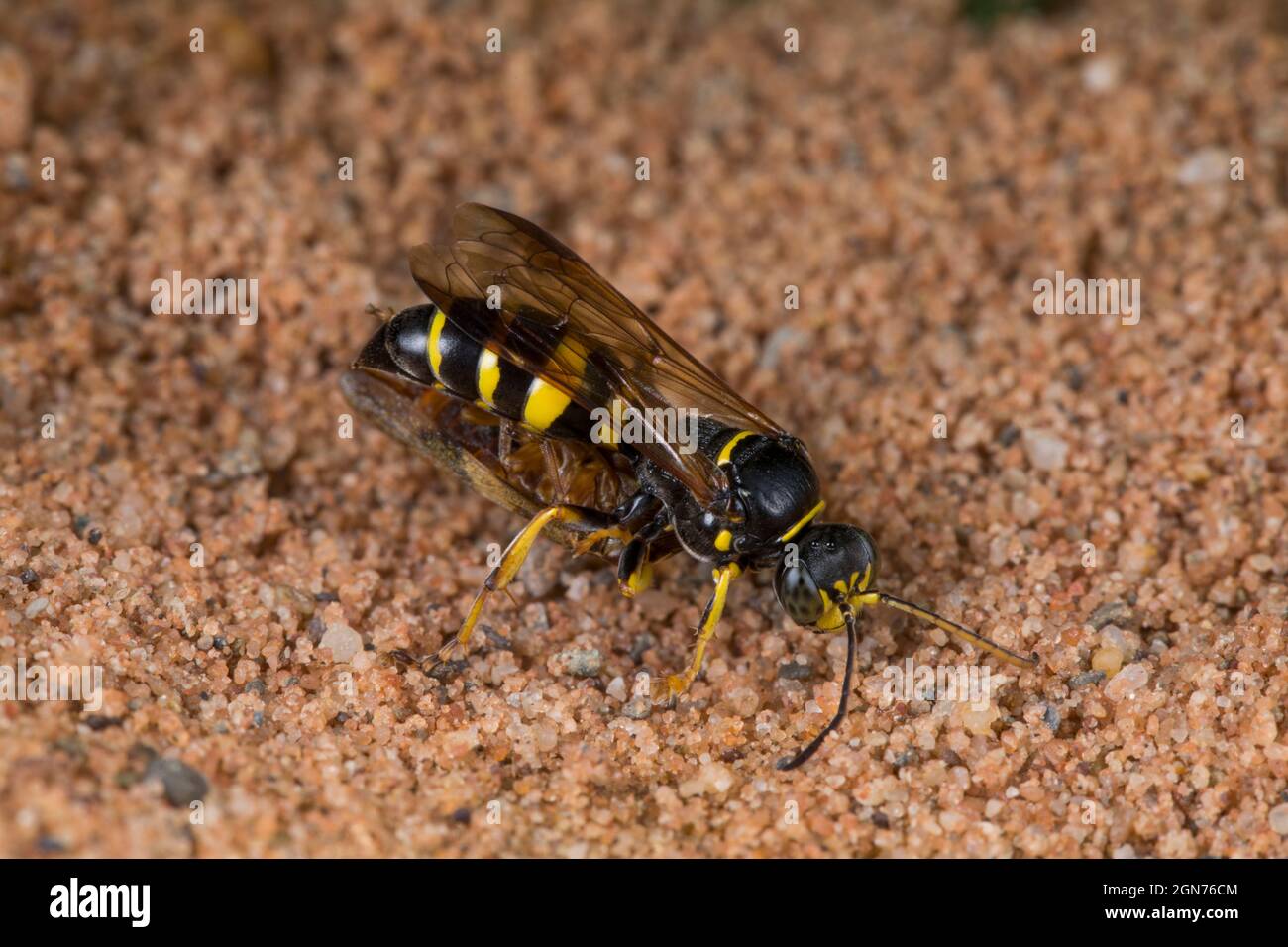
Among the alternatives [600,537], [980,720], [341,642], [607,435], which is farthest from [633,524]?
[980,720]

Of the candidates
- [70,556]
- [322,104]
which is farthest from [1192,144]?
[70,556]

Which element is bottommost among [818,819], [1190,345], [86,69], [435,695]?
[818,819]

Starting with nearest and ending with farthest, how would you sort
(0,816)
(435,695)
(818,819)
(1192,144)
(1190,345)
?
(0,816) < (818,819) < (435,695) < (1190,345) < (1192,144)

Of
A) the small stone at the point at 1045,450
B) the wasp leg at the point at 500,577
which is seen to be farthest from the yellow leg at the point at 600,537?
the small stone at the point at 1045,450

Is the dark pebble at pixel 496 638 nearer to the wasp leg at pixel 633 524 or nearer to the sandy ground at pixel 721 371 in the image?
the sandy ground at pixel 721 371

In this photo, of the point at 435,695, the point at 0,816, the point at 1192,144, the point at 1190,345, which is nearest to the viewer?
the point at 0,816

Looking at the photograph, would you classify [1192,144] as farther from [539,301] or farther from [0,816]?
[0,816]

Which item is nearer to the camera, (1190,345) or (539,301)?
(539,301)
